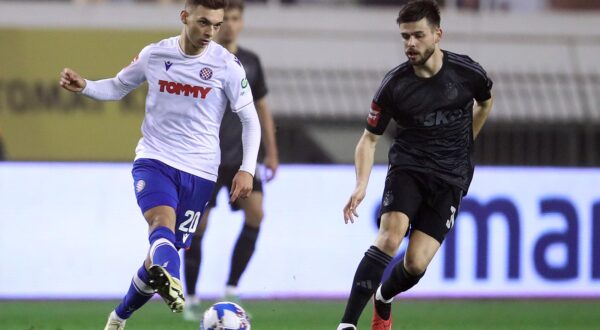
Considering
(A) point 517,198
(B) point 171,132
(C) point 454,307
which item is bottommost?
(C) point 454,307

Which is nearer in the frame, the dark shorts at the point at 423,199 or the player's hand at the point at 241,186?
the player's hand at the point at 241,186

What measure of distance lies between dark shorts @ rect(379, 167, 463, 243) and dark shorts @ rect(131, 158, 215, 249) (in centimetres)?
100

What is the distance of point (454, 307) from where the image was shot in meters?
10.6

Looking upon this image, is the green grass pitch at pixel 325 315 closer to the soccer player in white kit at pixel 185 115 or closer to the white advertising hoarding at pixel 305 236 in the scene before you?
the white advertising hoarding at pixel 305 236

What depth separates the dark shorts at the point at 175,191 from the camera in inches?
271

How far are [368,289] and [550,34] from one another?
10.4 meters

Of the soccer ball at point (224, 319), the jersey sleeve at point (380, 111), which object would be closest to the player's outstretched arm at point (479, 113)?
the jersey sleeve at point (380, 111)

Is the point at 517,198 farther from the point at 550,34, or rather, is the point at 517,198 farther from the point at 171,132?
the point at 550,34

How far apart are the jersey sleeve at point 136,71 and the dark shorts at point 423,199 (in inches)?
58.2

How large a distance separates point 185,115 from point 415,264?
1487 millimetres

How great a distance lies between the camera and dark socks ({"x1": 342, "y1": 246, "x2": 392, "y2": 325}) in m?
7.01

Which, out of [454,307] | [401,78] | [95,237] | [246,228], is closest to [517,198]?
[454,307]

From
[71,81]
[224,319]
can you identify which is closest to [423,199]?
[224,319]

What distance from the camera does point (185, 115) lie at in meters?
7.07
